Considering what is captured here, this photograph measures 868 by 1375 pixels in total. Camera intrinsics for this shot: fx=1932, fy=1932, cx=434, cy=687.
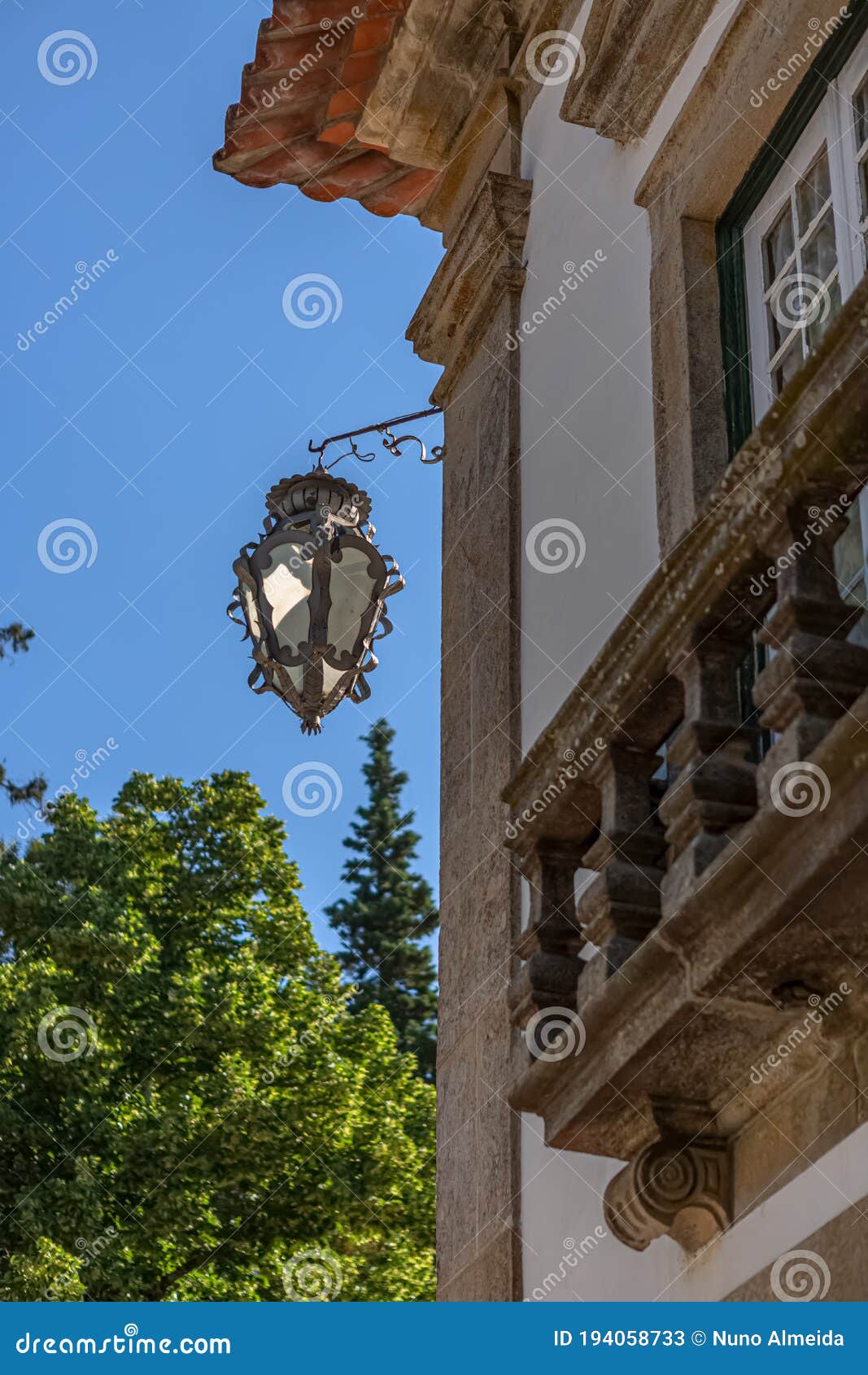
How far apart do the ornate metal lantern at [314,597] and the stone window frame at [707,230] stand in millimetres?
1408

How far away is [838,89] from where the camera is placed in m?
5.05

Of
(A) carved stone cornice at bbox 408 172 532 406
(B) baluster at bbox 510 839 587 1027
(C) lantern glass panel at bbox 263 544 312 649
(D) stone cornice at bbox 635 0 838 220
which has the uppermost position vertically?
(A) carved stone cornice at bbox 408 172 532 406

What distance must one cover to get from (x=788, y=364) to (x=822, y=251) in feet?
1.07

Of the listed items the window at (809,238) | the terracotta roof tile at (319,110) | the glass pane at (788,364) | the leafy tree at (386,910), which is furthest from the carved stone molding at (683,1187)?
the leafy tree at (386,910)

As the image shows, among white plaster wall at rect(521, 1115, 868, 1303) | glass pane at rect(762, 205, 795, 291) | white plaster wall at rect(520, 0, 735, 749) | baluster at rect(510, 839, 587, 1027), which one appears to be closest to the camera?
white plaster wall at rect(521, 1115, 868, 1303)

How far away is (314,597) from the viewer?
21.5 feet

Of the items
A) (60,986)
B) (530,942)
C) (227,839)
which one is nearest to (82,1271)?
(60,986)

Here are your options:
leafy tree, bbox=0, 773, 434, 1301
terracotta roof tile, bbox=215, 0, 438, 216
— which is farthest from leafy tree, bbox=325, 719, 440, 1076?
terracotta roof tile, bbox=215, 0, 438, 216

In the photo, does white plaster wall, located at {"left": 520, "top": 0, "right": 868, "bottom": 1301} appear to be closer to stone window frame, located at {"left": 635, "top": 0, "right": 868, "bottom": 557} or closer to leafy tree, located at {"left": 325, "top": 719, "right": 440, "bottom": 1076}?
stone window frame, located at {"left": 635, "top": 0, "right": 868, "bottom": 557}

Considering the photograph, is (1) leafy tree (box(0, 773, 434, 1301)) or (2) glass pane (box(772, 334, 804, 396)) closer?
(2) glass pane (box(772, 334, 804, 396))

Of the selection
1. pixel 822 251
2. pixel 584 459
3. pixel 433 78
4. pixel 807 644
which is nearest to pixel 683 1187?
pixel 807 644

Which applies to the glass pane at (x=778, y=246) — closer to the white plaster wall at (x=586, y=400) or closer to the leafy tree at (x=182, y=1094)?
the white plaster wall at (x=586, y=400)

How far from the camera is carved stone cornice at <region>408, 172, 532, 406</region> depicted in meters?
7.47

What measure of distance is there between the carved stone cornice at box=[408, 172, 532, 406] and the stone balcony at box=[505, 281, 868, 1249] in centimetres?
323
